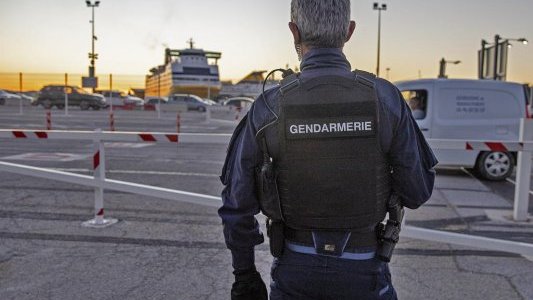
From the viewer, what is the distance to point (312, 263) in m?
1.76

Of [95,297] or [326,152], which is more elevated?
[326,152]

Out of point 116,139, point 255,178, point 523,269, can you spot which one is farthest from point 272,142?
point 116,139

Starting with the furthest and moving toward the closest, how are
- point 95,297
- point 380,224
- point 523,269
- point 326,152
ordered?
point 523,269, point 95,297, point 380,224, point 326,152

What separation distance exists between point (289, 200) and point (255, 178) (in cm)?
14

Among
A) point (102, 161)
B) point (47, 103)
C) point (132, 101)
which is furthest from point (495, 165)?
point (132, 101)

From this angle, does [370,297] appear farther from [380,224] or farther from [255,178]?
[255,178]

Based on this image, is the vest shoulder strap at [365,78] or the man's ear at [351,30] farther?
the man's ear at [351,30]

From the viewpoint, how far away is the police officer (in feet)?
5.65

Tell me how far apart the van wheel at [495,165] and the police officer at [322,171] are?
836cm

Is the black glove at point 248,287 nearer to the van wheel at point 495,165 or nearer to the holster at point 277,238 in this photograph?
the holster at point 277,238

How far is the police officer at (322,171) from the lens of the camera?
1.72m

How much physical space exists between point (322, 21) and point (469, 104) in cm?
856

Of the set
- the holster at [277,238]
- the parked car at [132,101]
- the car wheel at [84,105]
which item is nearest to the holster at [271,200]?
the holster at [277,238]

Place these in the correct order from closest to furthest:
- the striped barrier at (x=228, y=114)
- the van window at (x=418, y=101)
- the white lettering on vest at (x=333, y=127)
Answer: the white lettering on vest at (x=333, y=127), the van window at (x=418, y=101), the striped barrier at (x=228, y=114)
